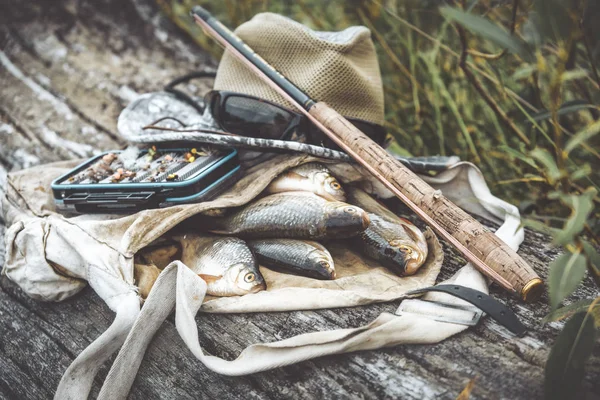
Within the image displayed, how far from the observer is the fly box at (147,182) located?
199 centimetres

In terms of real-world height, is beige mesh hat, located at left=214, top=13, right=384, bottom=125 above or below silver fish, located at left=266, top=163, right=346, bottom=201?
above

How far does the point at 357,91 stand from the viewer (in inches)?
92.1

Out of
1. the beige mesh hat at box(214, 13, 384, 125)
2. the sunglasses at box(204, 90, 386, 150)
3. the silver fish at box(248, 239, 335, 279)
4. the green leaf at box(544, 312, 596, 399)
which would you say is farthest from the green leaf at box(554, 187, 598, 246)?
the beige mesh hat at box(214, 13, 384, 125)

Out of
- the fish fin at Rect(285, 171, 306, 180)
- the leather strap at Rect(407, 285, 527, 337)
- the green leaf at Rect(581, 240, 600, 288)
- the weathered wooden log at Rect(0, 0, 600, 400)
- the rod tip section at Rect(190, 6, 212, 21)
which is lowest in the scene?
the weathered wooden log at Rect(0, 0, 600, 400)

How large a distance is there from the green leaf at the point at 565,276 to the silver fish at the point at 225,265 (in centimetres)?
87

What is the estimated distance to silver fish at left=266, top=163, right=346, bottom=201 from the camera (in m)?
2.04

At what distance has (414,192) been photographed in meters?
1.87

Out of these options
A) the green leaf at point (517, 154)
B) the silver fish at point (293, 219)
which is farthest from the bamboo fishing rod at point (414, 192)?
the green leaf at point (517, 154)

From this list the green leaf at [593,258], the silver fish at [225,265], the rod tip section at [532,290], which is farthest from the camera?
the silver fish at [225,265]

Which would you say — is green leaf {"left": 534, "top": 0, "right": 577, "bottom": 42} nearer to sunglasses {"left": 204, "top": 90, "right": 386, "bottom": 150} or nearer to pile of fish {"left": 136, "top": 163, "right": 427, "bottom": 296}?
pile of fish {"left": 136, "top": 163, "right": 427, "bottom": 296}

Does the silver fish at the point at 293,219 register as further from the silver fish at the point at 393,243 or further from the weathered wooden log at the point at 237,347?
the weathered wooden log at the point at 237,347

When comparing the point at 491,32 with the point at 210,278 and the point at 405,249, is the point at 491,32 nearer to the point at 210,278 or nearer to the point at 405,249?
the point at 405,249

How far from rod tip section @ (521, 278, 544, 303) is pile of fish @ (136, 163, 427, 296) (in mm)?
357

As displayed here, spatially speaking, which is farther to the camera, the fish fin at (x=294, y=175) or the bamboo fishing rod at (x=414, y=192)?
the fish fin at (x=294, y=175)
